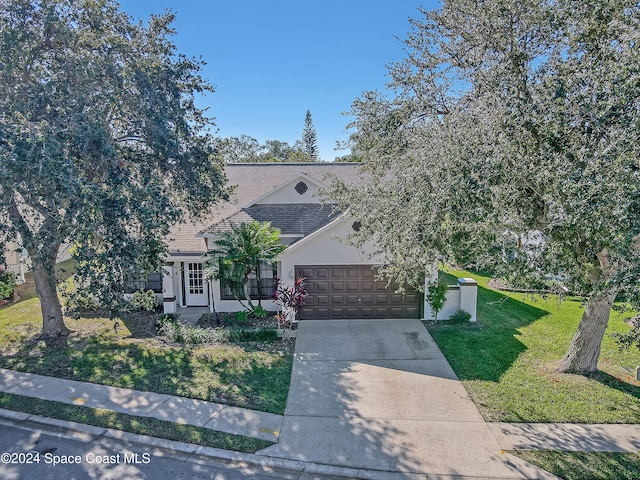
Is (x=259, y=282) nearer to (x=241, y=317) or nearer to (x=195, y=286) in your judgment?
(x=241, y=317)

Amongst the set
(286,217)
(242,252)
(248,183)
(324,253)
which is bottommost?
(324,253)

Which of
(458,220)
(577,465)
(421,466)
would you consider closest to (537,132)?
(458,220)

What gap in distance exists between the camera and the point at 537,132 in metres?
6.63

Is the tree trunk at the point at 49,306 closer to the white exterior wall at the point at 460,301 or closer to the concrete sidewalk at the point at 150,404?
the concrete sidewalk at the point at 150,404

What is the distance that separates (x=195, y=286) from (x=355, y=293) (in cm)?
650

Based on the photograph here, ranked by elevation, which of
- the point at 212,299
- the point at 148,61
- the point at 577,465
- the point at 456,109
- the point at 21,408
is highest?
the point at 148,61

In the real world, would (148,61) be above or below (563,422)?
above

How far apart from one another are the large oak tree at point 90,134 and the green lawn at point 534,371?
8.56 metres

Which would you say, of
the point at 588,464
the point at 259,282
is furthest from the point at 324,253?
the point at 588,464

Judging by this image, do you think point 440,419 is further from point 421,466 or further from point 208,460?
point 208,460

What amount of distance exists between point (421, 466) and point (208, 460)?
358 centimetres

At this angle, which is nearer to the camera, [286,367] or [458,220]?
[458,220]

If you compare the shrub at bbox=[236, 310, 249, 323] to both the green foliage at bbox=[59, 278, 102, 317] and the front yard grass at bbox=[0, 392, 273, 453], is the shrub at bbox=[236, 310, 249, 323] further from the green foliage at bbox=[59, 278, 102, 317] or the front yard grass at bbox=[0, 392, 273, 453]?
the front yard grass at bbox=[0, 392, 273, 453]

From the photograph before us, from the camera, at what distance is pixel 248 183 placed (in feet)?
63.4
